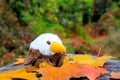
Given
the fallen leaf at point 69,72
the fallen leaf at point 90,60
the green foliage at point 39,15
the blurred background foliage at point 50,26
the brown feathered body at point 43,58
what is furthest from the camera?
the green foliage at point 39,15

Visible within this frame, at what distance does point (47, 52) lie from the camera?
2186mm

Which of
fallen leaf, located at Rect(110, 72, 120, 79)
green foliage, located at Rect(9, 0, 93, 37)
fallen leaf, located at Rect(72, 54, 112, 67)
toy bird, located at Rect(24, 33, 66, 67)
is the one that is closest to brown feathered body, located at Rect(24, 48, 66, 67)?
toy bird, located at Rect(24, 33, 66, 67)

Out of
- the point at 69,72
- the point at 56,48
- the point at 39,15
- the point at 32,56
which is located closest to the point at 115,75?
the point at 69,72

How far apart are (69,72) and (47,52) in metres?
0.21

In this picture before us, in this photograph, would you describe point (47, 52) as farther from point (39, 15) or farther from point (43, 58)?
point (39, 15)

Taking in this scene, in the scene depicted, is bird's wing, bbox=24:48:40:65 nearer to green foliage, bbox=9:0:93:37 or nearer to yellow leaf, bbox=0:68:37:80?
yellow leaf, bbox=0:68:37:80

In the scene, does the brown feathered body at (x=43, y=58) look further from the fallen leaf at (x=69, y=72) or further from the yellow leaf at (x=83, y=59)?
the yellow leaf at (x=83, y=59)

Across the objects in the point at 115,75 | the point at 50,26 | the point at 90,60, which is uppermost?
the point at 50,26

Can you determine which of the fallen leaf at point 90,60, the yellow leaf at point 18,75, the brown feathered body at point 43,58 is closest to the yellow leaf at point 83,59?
the fallen leaf at point 90,60

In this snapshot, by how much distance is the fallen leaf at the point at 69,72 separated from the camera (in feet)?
6.48

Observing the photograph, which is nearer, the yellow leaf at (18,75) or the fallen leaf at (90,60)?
the yellow leaf at (18,75)

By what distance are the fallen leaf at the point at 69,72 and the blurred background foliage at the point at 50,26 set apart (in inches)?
79.4

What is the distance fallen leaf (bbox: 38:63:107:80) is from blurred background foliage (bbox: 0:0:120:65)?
2017mm

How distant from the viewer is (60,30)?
9.46 metres
